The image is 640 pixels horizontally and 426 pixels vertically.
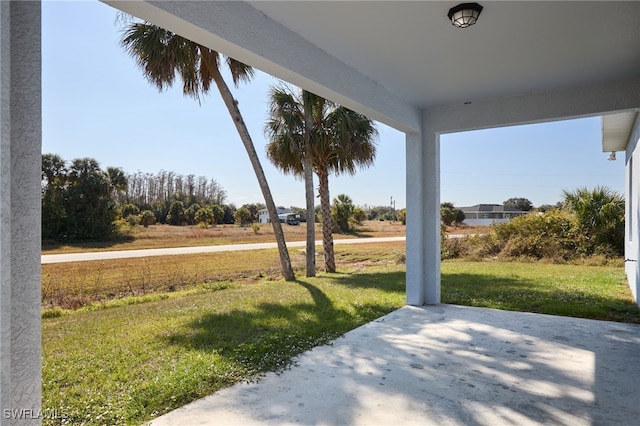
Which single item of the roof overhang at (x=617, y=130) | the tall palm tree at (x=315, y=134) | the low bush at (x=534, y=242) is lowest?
the low bush at (x=534, y=242)

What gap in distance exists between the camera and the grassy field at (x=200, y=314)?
280 cm

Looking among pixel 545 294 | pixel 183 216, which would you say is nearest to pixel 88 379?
pixel 545 294

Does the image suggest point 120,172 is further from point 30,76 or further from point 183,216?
point 30,76

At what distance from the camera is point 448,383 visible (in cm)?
294

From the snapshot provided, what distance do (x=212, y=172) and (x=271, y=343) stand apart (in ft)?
29.5

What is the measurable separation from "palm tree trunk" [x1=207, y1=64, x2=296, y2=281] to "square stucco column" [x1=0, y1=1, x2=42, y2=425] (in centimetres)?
652

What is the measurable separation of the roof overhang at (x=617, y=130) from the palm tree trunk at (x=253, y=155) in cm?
624

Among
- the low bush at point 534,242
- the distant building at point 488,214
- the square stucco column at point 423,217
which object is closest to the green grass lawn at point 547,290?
the square stucco column at point 423,217

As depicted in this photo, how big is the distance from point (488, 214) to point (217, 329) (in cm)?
1210

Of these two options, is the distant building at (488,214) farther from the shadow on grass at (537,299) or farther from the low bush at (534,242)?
the shadow on grass at (537,299)

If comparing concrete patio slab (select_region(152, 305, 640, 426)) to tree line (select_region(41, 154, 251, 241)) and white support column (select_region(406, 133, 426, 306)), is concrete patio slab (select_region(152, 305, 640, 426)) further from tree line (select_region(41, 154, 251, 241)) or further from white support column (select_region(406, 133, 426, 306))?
tree line (select_region(41, 154, 251, 241))

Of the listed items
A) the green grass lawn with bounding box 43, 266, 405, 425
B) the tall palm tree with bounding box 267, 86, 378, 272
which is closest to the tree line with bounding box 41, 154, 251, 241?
the green grass lawn with bounding box 43, 266, 405, 425

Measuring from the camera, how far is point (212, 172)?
12.0m

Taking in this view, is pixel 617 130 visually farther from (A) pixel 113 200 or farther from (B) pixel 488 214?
(A) pixel 113 200
